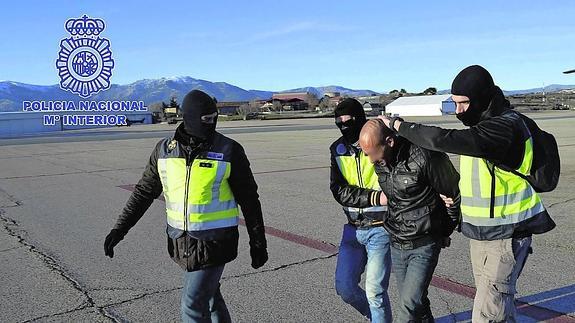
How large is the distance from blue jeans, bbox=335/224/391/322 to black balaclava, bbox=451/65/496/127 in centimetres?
104

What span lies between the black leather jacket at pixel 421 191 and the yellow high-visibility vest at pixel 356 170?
0.37 m

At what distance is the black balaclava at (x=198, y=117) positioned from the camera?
3.05m

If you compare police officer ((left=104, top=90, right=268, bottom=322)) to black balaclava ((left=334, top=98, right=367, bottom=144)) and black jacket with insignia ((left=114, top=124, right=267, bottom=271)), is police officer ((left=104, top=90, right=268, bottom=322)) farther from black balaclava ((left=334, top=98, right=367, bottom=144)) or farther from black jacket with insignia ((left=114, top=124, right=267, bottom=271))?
black balaclava ((left=334, top=98, right=367, bottom=144))

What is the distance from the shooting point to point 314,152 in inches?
747

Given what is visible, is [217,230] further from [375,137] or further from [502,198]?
[502,198]

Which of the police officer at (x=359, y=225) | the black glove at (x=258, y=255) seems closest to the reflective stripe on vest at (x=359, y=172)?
the police officer at (x=359, y=225)

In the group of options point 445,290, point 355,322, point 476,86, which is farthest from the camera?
point 445,290

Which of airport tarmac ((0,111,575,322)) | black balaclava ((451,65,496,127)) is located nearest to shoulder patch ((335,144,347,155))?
black balaclava ((451,65,496,127))

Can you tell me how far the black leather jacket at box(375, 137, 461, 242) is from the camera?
122 inches

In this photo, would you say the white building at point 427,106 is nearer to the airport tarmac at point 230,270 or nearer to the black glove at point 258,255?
the airport tarmac at point 230,270

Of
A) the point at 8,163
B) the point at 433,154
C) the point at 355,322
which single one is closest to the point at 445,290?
the point at 355,322

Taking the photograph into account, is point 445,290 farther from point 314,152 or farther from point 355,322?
point 314,152

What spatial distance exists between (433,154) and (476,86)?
57cm

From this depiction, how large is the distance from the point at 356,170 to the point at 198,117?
1.16 meters
